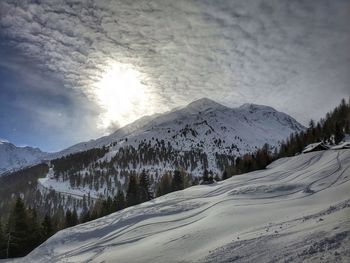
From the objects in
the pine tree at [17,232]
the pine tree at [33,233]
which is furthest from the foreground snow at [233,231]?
the pine tree at [33,233]

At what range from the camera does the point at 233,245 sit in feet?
60.5

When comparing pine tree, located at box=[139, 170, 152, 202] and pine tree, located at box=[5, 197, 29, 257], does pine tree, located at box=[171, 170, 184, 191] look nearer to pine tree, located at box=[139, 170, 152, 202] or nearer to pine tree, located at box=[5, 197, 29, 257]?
pine tree, located at box=[139, 170, 152, 202]

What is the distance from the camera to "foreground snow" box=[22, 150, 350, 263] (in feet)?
50.3

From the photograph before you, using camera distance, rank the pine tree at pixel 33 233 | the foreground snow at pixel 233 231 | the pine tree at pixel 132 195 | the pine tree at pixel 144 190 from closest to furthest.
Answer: the foreground snow at pixel 233 231 < the pine tree at pixel 33 233 < the pine tree at pixel 132 195 < the pine tree at pixel 144 190

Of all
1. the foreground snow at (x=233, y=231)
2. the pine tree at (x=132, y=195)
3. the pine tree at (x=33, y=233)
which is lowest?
the foreground snow at (x=233, y=231)

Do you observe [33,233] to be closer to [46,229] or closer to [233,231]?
[46,229]

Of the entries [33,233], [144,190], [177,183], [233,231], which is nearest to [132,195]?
[144,190]

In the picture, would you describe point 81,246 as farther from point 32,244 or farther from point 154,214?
point 32,244

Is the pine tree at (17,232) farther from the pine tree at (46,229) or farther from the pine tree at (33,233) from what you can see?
the pine tree at (46,229)

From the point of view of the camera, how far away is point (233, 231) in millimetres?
22750

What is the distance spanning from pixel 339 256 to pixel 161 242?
1480 centimetres

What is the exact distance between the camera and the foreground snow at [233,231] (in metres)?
15.3

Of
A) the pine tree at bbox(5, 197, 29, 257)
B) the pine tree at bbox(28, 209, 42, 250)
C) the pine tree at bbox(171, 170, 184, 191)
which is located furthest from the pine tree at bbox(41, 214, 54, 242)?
the pine tree at bbox(171, 170, 184, 191)

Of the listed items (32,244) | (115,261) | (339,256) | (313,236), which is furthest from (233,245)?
(32,244)
